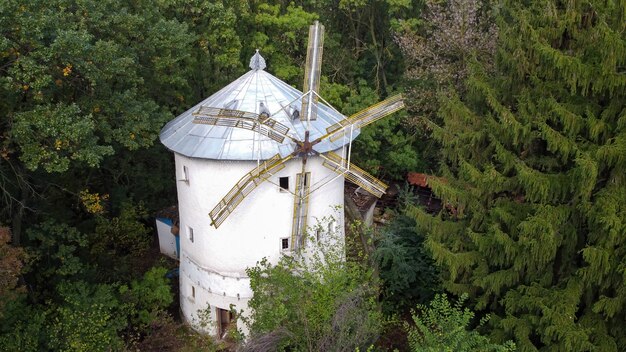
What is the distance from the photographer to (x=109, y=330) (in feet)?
51.4

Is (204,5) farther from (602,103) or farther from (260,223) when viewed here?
(602,103)

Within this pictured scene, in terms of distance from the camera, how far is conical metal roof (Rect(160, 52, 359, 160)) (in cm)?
1488

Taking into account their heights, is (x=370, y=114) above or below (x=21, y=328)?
above

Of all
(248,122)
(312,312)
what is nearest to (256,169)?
(248,122)

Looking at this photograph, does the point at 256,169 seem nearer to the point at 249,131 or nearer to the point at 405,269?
the point at 249,131

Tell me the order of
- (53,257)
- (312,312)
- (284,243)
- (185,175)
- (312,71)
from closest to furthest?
1. (312,312)
2. (312,71)
3. (284,243)
4. (185,175)
5. (53,257)

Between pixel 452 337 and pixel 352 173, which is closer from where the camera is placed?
pixel 452 337

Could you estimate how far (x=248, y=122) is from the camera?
48.6 feet

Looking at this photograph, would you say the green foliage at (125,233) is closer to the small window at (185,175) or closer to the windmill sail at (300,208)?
the small window at (185,175)

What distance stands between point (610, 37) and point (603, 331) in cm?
659

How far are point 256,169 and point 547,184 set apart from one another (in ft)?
23.8

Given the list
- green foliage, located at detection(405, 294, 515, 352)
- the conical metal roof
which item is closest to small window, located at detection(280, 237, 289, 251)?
the conical metal roof

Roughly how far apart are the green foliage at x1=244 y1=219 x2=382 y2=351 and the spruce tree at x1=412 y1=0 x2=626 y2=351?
2610 mm

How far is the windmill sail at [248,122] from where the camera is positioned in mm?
14672
